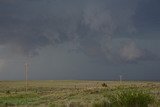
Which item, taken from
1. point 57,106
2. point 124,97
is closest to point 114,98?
point 124,97

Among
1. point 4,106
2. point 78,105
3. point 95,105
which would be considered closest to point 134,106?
point 95,105

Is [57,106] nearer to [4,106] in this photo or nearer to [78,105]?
[78,105]

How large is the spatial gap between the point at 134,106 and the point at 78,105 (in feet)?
17.4

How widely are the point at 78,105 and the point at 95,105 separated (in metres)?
3.47

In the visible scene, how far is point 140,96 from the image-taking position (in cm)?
2388

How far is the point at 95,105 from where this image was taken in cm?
2459

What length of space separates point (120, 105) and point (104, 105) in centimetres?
101

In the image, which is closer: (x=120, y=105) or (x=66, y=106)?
(x=120, y=105)

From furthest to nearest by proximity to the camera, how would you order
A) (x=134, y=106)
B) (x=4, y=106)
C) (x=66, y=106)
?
(x=4, y=106) < (x=66, y=106) < (x=134, y=106)

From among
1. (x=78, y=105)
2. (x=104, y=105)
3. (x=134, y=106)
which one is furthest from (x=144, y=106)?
(x=78, y=105)

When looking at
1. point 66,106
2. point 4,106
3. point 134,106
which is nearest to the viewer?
point 134,106

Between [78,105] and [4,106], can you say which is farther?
[4,106]

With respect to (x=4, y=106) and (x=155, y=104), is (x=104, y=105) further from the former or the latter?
(x=4, y=106)

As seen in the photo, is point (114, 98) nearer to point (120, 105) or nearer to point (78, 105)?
point (120, 105)
